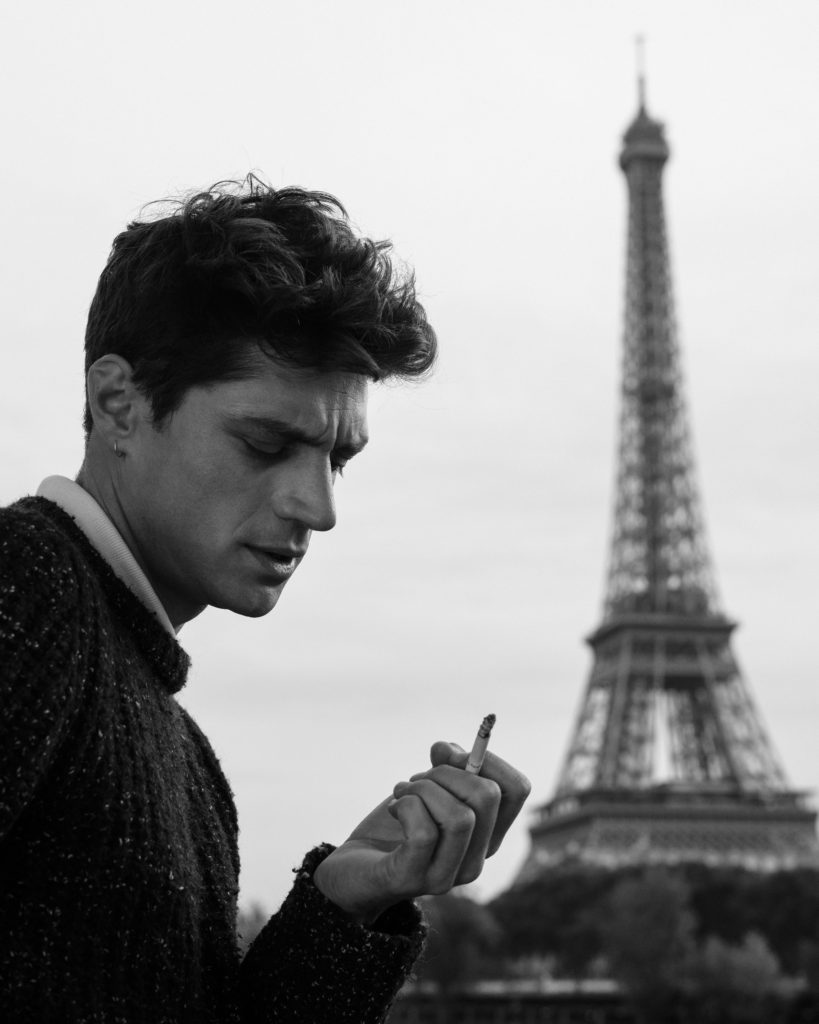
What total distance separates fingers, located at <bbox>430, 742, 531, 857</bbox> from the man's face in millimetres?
279

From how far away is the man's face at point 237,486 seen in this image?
6.45ft

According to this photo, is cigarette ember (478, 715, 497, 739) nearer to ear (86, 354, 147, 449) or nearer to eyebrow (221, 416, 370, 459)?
eyebrow (221, 416, 370, 459)

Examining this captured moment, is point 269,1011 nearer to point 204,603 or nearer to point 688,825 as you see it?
point 204,603

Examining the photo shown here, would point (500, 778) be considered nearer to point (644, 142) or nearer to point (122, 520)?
point (122, 520)

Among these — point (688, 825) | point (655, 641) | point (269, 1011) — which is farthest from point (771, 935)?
point (269, 1011)

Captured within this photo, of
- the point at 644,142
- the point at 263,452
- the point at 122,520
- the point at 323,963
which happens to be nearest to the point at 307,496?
the point at 263,452

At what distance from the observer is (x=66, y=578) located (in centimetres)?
175

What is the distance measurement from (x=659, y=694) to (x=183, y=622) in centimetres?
4746

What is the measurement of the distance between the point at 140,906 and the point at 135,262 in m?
0.78

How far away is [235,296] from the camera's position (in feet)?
6.52

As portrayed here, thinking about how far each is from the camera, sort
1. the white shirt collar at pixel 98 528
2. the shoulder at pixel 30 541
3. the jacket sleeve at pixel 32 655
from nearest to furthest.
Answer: the jacket sleeve at pixel 32 655 < the shoulder at pixel 30 541 < the white shirt collar at pixel 98 528

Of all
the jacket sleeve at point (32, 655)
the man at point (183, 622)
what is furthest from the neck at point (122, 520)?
the jacket sleeve at point (32, 655)

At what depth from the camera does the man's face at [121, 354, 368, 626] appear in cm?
197

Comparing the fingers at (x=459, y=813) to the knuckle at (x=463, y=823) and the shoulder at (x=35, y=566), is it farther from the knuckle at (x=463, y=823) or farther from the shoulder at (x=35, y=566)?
the shoulder at (x=35, y=566)
